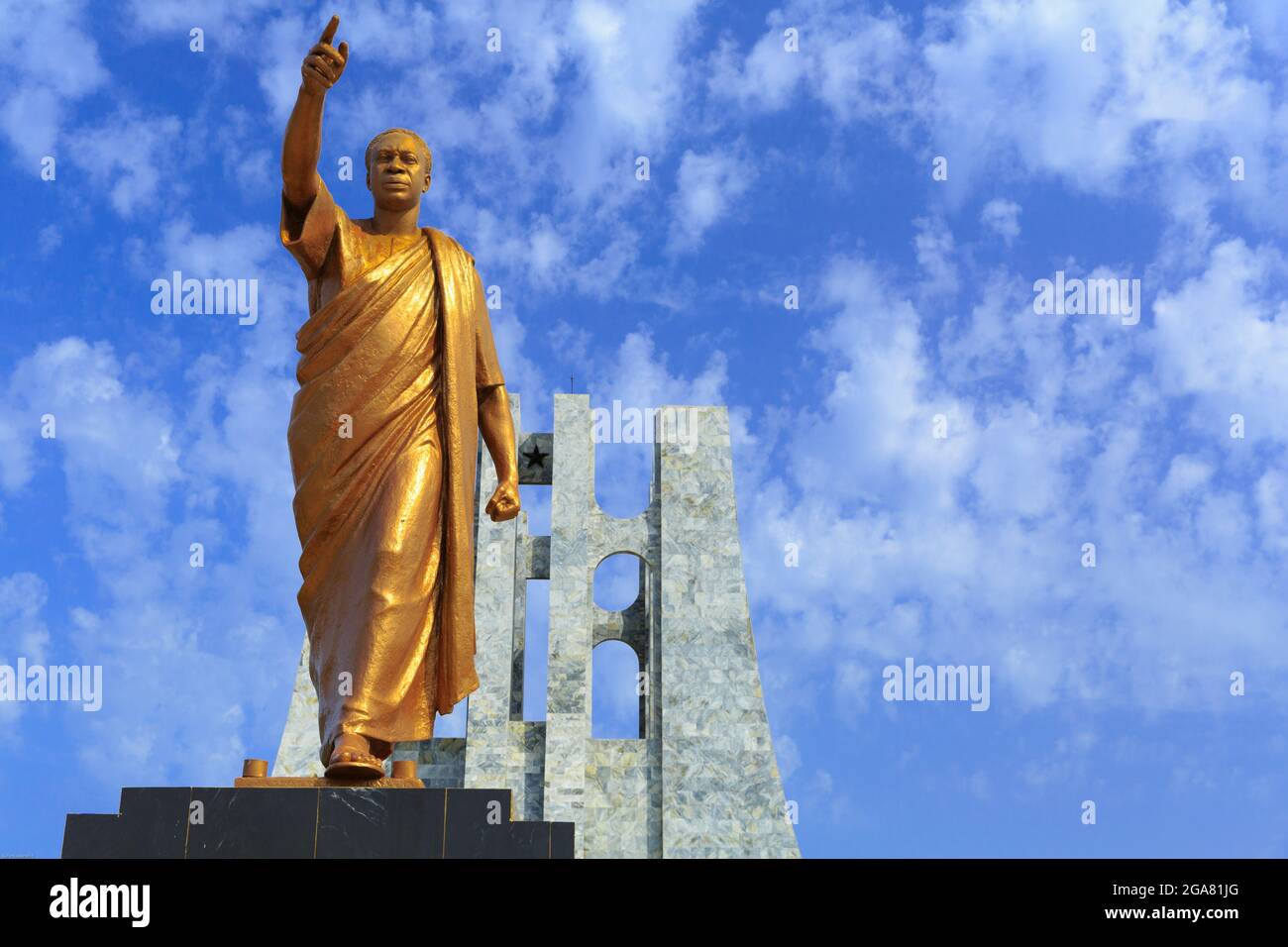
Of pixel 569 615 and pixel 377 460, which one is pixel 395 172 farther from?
pixel 569 615

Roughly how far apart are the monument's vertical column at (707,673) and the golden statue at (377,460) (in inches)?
685

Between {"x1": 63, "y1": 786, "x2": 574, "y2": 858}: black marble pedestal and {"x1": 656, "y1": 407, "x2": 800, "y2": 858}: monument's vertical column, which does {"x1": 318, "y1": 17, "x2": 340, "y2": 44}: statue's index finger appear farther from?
{"x1": 656, "y1": 407, "x2": 800, "y2": 858}: monument's vertical column

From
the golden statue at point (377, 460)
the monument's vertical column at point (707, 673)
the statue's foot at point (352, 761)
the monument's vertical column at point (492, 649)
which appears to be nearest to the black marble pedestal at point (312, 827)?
the statue's foot at point (352, 761)

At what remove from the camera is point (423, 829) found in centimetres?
460

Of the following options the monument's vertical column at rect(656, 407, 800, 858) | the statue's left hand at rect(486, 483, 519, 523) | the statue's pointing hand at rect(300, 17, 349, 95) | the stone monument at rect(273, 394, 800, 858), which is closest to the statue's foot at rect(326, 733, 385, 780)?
the statue's left hand at rect(486, 483, 519, 523)

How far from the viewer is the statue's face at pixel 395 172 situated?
20.0ft

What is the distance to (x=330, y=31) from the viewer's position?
5.43 m

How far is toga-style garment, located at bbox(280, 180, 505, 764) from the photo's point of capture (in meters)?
Answer: 5.34

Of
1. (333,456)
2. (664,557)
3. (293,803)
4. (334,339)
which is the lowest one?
(293,803)

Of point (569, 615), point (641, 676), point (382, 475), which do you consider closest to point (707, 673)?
point (641, 676)
